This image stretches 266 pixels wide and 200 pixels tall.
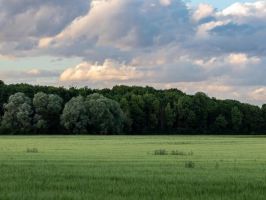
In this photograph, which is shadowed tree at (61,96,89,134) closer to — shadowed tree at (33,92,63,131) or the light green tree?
shadowed tree at (33,92,63,131)

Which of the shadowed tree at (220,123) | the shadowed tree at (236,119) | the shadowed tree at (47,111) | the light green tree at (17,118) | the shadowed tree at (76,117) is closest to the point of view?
the shadowed tree at (76,117)

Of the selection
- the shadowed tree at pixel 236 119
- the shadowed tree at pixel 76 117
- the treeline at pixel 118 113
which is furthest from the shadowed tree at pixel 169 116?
the shadowed tree at pixel 76 117

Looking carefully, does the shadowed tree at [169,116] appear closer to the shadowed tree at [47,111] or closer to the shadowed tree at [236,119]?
the shadowed tree at [236,119]

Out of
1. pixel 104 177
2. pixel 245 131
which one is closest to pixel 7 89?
pixel 245 131

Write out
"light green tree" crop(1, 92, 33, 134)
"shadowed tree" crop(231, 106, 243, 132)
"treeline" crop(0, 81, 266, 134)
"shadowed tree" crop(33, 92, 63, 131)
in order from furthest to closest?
1. "shadowed tree" crop(231, 106, 243, 132)
2. "shadowed tree" crop(33, 92, 63, 131)
3. "light green tree" crop(1, 92, 33, 134)
4. "treeline" crop(0, 81, 266, 134)

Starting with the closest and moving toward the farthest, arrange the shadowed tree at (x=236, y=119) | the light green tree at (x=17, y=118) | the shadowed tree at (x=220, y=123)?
1. the light green tree at (x=17, y=118)
2. the shadowed tree at (x=220, y=123)
3. the shadowed tree at (x=236, y=119)

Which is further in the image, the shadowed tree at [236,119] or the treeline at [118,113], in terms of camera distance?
the shadowed tree at [236,119]

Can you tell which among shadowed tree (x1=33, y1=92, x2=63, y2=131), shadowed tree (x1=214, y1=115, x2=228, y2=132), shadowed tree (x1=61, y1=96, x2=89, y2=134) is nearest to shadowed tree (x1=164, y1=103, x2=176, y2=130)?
shadowed tree (x1=214, y1=115, x2=228, y2=132)

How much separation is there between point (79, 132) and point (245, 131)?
2395 inches

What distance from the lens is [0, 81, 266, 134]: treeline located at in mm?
135625

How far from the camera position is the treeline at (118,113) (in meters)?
136

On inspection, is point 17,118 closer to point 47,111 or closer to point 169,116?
point 47,111

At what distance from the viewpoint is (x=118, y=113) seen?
137250 mm

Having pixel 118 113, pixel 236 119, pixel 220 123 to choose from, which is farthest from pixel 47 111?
pixel 236 119
